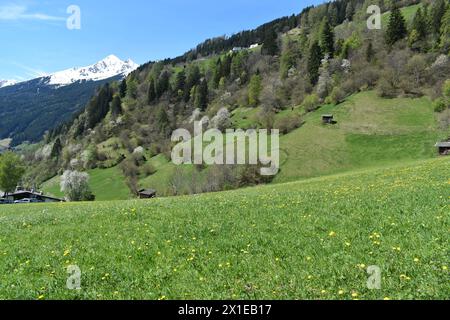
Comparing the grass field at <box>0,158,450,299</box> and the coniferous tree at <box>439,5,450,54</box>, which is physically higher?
the coniferous tree at <box>439,5,450,54</box>

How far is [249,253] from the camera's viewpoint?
1299 cm

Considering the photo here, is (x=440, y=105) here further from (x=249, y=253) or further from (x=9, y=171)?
(x=9, y=171)

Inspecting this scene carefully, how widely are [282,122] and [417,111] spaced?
44586mm

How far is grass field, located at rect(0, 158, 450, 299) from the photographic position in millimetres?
10125

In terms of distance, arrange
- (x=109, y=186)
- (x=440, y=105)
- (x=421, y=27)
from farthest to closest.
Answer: (x=109, y=186), (x=421, y=27), (x=440, y=105)

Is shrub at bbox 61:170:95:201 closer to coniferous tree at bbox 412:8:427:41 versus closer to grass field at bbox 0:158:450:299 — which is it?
grass field at bbox 0:158:450:299

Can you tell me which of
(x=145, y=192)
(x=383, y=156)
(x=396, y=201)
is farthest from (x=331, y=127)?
(x=396, y=201)

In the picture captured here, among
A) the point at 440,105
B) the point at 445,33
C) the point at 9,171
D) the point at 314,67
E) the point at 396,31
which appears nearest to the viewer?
the point at 440,105

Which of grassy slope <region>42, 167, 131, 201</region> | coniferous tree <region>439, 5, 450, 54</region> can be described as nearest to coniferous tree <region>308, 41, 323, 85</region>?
coniferous tree <region>439, 5, 450, 54</region>

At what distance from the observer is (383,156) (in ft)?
365

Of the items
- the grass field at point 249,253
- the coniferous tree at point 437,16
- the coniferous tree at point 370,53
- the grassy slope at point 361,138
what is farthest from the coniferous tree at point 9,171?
the coniferous tree at point 437,16

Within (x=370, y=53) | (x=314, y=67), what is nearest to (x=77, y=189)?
(x=314, y=67)

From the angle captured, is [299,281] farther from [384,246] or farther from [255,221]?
[255,221]

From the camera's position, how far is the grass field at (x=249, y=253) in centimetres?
1012
